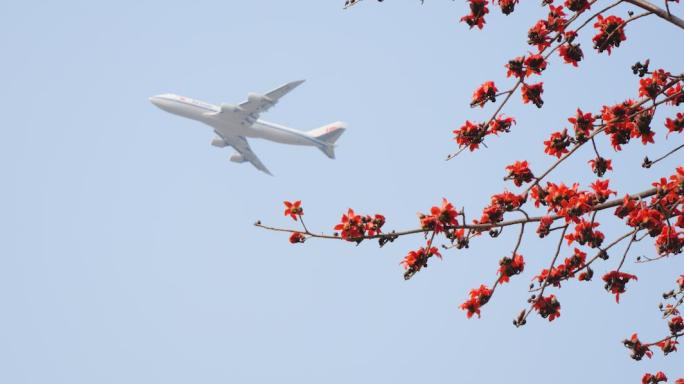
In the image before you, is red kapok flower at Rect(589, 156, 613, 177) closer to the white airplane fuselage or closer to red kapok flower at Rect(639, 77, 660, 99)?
red kapok flower at Rect(639, 77, 660, 99)

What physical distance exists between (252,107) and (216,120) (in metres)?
4.13

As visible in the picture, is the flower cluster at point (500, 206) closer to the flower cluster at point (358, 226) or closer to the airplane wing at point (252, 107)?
the flower cluster at point (358, 226)

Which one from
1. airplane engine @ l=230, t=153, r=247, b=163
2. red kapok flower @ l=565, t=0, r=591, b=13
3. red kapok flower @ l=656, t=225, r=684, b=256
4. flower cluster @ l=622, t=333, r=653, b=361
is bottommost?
flower cluster @ l=622, t=333, r=653, b=361

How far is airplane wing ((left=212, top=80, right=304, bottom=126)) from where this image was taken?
52172mm

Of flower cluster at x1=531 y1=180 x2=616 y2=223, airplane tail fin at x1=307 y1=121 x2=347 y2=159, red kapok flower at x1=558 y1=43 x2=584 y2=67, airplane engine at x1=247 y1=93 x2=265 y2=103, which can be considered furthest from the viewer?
airplane tail fin at x1=307 y1=121 x2=347 y2=159

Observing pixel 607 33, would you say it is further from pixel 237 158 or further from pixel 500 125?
pixel 237 158

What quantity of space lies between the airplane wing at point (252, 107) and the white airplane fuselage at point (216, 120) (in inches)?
30.0

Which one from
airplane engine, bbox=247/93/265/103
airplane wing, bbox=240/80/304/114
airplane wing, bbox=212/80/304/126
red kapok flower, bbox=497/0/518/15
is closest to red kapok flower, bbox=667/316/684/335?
red kapok flower, bbox=497/0/518/15

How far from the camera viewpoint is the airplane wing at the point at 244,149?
61825 mm

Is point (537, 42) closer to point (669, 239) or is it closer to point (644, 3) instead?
point (644, 3)

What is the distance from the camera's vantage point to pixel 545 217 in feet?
18.8

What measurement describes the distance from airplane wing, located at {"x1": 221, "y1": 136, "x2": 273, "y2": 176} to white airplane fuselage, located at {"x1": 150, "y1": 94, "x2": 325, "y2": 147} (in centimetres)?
336

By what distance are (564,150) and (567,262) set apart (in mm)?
983

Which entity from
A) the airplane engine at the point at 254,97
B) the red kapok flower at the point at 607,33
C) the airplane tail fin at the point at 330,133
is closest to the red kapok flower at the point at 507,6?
the red kapok flower at the point at 607,33
